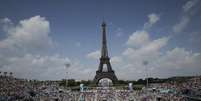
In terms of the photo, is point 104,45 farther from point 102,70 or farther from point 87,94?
point 87,94

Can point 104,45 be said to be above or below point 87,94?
above

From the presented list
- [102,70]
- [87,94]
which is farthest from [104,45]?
[87,94]

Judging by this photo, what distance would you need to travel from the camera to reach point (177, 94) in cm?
6112

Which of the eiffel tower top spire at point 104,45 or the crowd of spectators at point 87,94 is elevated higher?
the eiffel tower top spire at point 104,45

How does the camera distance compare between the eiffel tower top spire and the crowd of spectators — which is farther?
the eiffel tower top spire

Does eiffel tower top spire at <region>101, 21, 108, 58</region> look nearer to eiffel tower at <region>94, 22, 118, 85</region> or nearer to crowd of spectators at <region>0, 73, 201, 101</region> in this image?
eiffel tower at <region>94, 22, 118, 85</region>

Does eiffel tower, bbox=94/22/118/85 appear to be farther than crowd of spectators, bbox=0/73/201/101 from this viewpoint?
Yes

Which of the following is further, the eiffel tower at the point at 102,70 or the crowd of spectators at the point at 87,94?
the eiffel tower at the point at 102,70

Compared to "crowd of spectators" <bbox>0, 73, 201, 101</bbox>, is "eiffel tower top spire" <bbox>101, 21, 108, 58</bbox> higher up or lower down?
higher up

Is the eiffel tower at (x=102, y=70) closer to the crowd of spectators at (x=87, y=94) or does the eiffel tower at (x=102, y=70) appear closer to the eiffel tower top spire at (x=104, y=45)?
the eiffel tower top spire at (x=104, y=45)

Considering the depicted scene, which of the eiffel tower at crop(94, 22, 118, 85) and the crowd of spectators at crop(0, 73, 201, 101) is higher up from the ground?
the eiffel tower at crop(94, 22, 118, 85)

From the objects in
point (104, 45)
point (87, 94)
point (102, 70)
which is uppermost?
point (104, 45)

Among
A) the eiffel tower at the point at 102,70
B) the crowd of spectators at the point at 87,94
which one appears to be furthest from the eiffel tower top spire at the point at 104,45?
the crowd of spectators at the point at 87,94

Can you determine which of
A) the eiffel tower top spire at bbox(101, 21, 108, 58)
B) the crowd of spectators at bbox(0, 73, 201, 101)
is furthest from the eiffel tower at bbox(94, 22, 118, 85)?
the crowd of spectators at bbox(0, 73, 201, 101)
